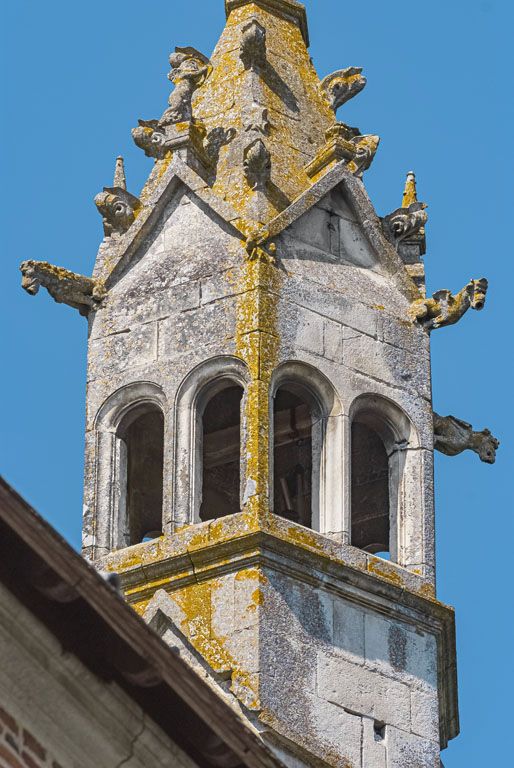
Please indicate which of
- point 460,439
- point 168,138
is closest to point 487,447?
point 460,439

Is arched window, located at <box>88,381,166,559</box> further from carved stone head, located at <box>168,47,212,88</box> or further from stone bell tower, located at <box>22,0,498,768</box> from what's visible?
carved stone head, located at <box>168,47,212,88</box>

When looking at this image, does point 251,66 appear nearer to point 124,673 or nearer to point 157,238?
point 157,238

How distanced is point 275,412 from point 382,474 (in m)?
1.00

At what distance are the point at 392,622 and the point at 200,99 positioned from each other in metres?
5.35

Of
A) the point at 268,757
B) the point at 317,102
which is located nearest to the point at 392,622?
the point at 317,102

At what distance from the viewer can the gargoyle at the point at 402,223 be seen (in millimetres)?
24906

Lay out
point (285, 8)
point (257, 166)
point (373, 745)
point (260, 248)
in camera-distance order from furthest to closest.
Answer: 1. point (285, 8)
2. point (257, 166)
3. point (260, 248)
4. point (373, 745)

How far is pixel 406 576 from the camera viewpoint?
22.9 metres

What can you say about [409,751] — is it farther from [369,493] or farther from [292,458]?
[292,458]

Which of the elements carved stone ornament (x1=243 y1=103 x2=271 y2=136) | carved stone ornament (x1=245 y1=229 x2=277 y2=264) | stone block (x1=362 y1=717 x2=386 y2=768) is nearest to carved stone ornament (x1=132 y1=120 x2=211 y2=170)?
carved stone ornament (x1=243 y1=103 x2=271 y2=136)

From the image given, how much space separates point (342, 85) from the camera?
1024 inches

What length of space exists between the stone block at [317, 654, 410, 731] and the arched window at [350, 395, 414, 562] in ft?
4.72

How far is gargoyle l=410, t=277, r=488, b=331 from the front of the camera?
2450 cm

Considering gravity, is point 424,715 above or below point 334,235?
below
